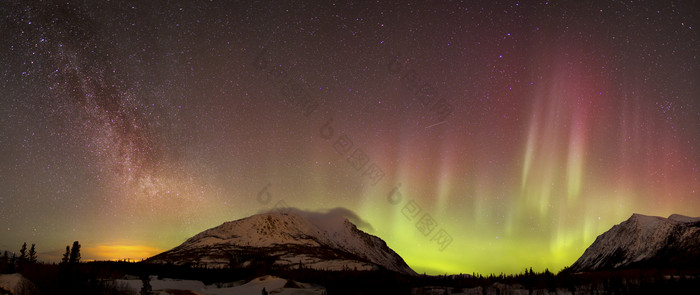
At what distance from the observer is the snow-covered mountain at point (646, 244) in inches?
3027

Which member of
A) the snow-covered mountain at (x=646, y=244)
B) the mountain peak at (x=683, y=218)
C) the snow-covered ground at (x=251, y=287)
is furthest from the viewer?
the mountain peak at (x=683, y=218)

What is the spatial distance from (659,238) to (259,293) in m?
102

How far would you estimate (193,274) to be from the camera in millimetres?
25016

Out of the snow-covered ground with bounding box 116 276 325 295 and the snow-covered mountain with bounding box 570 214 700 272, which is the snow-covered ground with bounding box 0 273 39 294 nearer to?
the snow-covered ground with bounding box 116 276 325 295

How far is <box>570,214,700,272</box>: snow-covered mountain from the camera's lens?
76.9 meters

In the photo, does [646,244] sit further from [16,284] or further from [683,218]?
[16,284]

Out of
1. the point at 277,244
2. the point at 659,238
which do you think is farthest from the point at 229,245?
the point at 659,238

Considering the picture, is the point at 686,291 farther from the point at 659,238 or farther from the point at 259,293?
the point at 659,238

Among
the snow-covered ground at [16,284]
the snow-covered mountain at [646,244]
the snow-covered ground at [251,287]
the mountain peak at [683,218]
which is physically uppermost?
the mountain peak at [683,218]

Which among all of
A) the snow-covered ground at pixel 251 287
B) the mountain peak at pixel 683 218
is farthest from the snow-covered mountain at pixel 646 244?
the snow-covered ground at pixel 251 287

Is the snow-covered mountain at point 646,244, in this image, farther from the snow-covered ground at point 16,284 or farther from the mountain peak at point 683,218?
the snow-covered ground at point 16,284

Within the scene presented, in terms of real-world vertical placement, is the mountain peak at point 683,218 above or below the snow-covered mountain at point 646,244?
above

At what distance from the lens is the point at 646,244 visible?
8888 centimetres

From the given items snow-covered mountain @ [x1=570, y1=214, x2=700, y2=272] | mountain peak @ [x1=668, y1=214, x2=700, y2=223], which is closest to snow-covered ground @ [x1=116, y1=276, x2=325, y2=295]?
snow-covered mountain @ [x1=570, y1=214, x2=700, y2=272]
